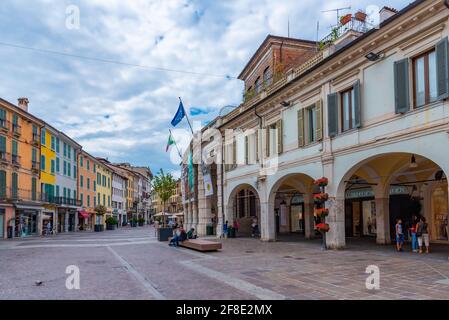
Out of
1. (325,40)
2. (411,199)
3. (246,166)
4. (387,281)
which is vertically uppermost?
(325,40)

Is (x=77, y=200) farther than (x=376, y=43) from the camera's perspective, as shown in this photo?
Yes

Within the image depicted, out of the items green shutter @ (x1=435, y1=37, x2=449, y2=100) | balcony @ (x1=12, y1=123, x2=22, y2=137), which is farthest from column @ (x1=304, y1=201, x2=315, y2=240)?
balcony @ (x1=12, y1=123, x2=22, y2=137)

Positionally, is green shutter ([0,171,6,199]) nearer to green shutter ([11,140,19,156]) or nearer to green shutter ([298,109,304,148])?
green shutter ([11,140,19,156])

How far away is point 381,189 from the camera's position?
20.0 metres

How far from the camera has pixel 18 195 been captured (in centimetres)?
3941

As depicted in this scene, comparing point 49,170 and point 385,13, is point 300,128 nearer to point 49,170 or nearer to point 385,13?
point 385,13

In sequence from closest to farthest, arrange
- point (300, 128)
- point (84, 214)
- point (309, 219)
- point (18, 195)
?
point (300, 128) → point (309, 219) → point (18, 195) → point (84, 214)

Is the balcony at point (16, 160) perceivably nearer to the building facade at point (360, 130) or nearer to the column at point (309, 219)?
the building facade at point (360, 130)

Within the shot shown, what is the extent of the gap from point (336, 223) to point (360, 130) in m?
4.07

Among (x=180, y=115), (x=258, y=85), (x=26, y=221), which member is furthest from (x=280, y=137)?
(x=26, y=221)

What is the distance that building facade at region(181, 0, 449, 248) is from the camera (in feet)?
45.5
